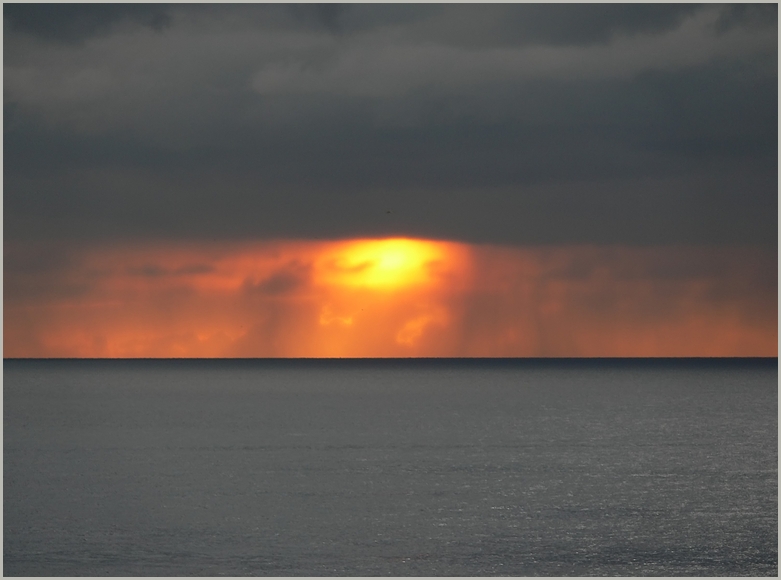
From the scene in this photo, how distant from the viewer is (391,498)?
49.3 m

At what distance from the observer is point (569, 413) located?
117688mm

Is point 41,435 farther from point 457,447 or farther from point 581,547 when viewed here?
point 581,547

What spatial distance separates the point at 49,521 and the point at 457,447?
37491mm

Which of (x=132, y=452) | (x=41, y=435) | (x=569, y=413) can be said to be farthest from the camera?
(x=569, y=413)

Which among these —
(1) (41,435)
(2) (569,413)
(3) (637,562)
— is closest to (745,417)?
(2) (569,413)

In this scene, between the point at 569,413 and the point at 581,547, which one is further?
the point at 569,413

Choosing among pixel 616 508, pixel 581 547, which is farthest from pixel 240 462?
pixel 581 547

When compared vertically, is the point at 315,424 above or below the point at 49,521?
above

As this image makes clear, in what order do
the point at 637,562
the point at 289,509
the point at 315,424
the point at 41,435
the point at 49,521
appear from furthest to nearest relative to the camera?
the point at 315,424 → the point at 41,435 → the point at 289,509 → the point at 49,521 → the point at 637,562

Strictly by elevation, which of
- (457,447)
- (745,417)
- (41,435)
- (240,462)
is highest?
(745,417)

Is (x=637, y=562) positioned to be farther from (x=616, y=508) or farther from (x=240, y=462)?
(x=240, y=462)

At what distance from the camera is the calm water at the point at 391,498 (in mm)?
36656

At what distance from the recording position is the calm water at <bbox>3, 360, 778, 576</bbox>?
3666 cm

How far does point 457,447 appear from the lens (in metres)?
75.8
